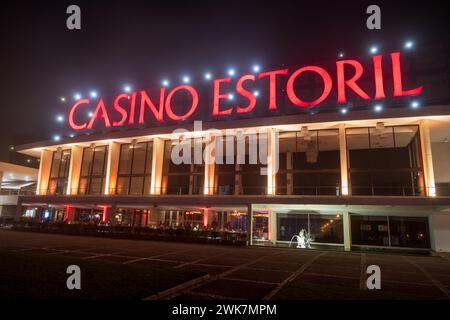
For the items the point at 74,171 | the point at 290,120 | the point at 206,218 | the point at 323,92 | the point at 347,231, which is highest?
the point at 323,92

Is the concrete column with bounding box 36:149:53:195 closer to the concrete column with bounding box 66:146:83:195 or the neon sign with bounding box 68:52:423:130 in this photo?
the concrete column with bounding box 66:146:83:195

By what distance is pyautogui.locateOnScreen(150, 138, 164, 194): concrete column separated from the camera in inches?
1168

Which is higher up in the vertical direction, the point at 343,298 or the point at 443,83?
the point at 443,83

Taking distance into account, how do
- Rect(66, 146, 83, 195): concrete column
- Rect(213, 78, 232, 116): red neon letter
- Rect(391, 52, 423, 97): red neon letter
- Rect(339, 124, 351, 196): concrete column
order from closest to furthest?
Rect(391, 52, 423, 97): red neon letter, Rect(339, 124, 351, 196): concrete column, Rect(213, 78, 232, 116): red neon letter, Rect(66, 146, 83, 195): concrete column

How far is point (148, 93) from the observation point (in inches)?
1244

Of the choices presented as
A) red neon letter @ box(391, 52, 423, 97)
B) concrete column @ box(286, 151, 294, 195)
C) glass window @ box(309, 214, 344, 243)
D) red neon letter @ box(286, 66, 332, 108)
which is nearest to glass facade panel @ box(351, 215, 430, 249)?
glass window @ box(309, 214, 344, 243)

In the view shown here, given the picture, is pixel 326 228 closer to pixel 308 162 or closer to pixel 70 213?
pixel 308 162

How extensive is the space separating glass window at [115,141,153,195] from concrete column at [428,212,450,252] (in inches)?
985

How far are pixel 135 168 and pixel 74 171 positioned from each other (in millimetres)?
8141

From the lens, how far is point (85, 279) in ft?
26.5

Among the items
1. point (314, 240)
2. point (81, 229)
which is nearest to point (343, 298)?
point (314, 240)

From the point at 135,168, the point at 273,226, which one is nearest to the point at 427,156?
the point at 273,226
